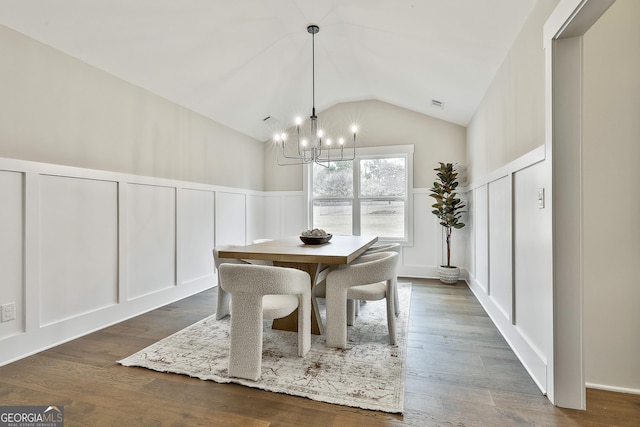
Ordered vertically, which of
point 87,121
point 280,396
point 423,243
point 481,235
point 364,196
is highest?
point 87,121

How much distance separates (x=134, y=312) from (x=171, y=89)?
2.43 meters

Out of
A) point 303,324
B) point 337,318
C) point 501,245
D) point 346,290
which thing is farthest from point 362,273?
point 501,245

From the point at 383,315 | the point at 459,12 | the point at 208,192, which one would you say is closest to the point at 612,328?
the point at 383,315

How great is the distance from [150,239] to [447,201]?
3.86 meters

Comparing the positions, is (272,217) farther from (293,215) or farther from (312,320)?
(312,320)

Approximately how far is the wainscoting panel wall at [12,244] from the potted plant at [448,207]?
445 cm

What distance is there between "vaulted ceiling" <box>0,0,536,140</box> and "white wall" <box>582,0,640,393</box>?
26.1 inches

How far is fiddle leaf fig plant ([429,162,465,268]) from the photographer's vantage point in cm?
443

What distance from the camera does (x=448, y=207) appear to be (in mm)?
4473

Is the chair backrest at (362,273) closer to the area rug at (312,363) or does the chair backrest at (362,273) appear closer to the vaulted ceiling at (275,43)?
the area rug at (312,363)

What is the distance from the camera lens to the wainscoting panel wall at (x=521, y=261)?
183 cm

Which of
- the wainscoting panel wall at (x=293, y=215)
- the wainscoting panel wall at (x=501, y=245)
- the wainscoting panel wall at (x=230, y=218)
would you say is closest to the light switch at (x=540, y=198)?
the wainscoting panel wall at (x=501, y=245)

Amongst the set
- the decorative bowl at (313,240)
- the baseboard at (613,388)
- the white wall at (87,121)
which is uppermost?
the white wall at (87,121)

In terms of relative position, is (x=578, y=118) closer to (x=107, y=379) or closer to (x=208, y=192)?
(x=107, y=379)
